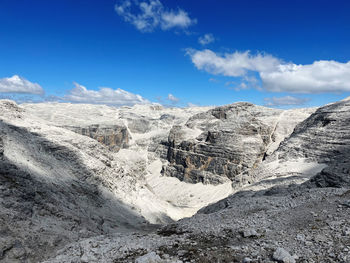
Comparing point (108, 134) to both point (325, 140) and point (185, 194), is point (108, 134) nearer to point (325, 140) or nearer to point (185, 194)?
point (185, 194)

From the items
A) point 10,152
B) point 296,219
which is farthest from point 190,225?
point 10,152

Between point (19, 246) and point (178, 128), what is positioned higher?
point (178, 128)

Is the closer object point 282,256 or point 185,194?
point 282,256

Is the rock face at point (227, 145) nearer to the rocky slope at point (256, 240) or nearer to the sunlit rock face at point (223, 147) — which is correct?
the sunlit rock face at point (223, 147)

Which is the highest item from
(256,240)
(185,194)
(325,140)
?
Answer: (325,140)

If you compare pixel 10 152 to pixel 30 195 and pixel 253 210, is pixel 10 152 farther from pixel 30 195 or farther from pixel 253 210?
pixel 253 210

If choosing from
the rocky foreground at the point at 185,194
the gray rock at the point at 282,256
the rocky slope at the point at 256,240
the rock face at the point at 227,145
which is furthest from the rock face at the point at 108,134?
the gray rock at the point at 282,256

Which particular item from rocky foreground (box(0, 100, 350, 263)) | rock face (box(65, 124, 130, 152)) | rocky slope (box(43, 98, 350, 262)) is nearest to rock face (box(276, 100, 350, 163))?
rocky foreground (box(0, 100, 350, 263))

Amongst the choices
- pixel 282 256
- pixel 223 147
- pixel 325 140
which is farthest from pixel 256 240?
pixel 223 147
